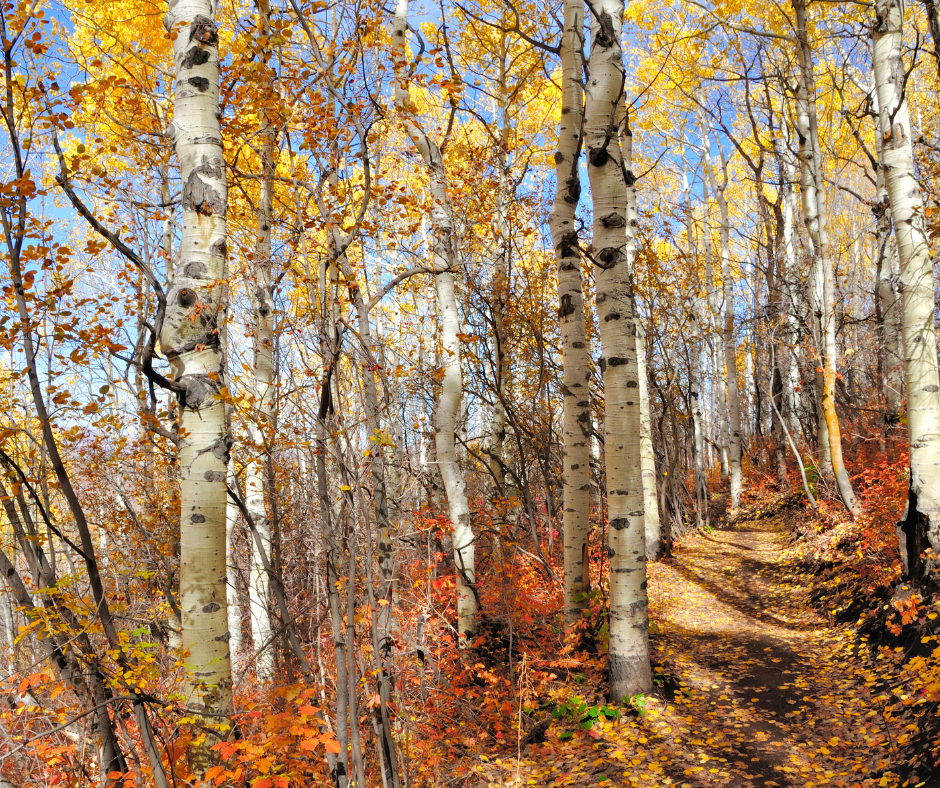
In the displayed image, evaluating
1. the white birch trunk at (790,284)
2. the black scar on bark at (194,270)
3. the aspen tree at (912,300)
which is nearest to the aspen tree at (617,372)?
the aspen tree at (912,300)

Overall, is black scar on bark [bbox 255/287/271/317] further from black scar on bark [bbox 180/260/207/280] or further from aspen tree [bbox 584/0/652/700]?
aspen tree [bbox 584/0/652/700]

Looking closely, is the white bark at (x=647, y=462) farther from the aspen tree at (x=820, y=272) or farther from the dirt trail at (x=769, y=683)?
the aspen tree at (x=820, y=272)

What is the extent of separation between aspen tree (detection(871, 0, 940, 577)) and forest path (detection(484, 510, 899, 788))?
130 cm

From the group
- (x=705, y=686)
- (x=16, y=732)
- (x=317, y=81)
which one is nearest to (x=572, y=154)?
(x=317, y=81)

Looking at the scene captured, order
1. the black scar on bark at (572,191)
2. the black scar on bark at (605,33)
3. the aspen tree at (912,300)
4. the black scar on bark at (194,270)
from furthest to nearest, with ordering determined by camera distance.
Result: 1. the black scar on bark at (572,191)
2. the aspen tree at (912,300)
3. the black scar on bark at (605,33)
4. the black scar on bark at (194,270)

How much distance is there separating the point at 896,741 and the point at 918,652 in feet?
3.48

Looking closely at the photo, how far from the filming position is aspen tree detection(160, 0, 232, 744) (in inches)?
120

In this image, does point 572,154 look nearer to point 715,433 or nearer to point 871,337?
point 871,337

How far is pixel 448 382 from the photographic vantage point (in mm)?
6094

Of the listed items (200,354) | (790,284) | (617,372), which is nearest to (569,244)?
(617,372)

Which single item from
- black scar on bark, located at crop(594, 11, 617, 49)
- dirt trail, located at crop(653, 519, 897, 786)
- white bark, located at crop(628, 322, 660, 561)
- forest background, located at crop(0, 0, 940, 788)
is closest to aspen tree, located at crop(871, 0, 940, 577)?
forest background, located at crop(0, 0, 940, 788)

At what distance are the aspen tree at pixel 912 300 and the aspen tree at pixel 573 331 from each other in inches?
107

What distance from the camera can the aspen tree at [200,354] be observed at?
305 centimetres

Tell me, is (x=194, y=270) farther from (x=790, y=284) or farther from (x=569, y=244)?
(x=790, y=284)
